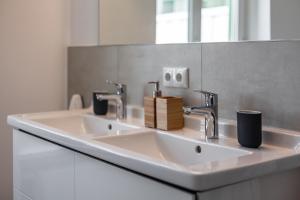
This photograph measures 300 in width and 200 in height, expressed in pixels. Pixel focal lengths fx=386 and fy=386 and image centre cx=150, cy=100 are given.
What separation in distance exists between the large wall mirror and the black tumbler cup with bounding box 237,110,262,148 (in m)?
0.28

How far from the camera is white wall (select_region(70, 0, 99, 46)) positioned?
2170 mm

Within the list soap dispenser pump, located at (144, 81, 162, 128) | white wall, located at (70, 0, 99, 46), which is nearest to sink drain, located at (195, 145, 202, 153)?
soap dispenser pump, located at (144, 81, 162, 128)

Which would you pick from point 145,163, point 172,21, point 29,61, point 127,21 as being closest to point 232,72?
point 172,21

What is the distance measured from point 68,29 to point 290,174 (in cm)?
165

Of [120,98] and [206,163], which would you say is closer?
[206,163]

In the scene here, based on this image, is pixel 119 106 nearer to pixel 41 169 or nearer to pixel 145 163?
pixel 41 169

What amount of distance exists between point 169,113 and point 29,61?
1062mm

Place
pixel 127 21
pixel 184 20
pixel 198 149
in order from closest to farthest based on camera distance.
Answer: pixel 198 149
pixel 184 20
pixel 127 21

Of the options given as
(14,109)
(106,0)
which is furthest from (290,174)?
(14,109)

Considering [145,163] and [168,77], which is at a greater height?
[168,77]

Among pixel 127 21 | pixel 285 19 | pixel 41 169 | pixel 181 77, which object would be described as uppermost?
pixel 127 21

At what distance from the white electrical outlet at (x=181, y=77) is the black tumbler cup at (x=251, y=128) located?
421 millimetres

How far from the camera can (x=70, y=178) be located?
1340mm

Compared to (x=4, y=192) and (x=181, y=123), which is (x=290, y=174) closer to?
(x=181, y=123)
